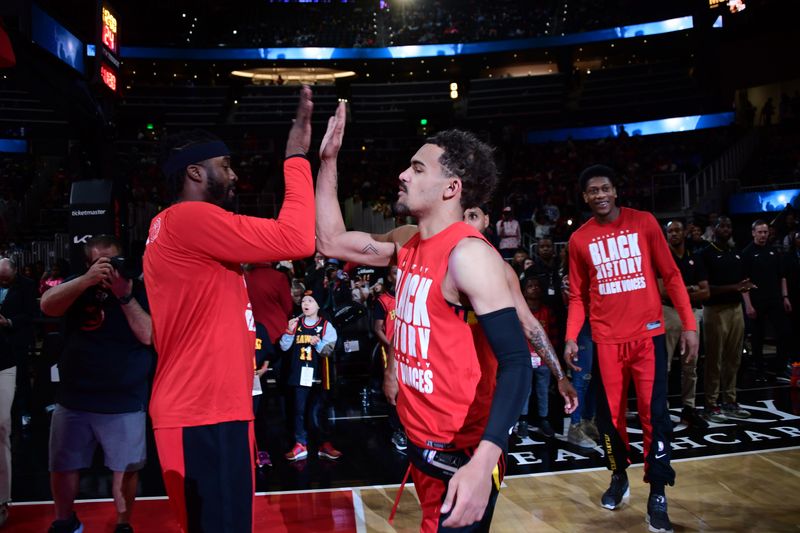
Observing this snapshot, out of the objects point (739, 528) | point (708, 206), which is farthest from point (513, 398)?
point (708, 206)

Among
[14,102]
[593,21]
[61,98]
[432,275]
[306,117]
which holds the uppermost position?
[593,21]

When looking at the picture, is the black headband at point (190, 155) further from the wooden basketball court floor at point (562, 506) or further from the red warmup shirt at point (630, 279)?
the red warmup shirt at point (630, 279)

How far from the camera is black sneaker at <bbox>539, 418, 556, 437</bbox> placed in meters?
7.18

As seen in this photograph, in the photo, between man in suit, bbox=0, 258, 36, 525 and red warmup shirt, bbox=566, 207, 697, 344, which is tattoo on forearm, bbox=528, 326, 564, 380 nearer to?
red warmup shirt, bbox=566, 207, 697, 344

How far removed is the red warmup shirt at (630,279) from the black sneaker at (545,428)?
2.40 metres

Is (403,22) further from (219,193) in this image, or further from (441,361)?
(441,361)

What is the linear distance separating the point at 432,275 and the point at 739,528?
3378 millimetres

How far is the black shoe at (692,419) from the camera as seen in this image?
7.14 metres

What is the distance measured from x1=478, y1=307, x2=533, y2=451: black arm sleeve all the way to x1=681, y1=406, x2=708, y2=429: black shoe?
18.8 feet

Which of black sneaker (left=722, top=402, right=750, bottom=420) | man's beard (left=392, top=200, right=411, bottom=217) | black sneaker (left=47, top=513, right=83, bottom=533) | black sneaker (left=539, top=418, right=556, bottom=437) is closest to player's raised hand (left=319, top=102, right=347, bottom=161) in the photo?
man's beard (left=392, top=200, right=411, bottom=217)

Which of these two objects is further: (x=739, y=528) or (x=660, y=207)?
(x=660, y=207)

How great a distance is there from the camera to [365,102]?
32.0m

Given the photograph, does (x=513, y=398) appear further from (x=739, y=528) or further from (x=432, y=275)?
(x=739, y=528)

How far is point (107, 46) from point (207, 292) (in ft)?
26.9
